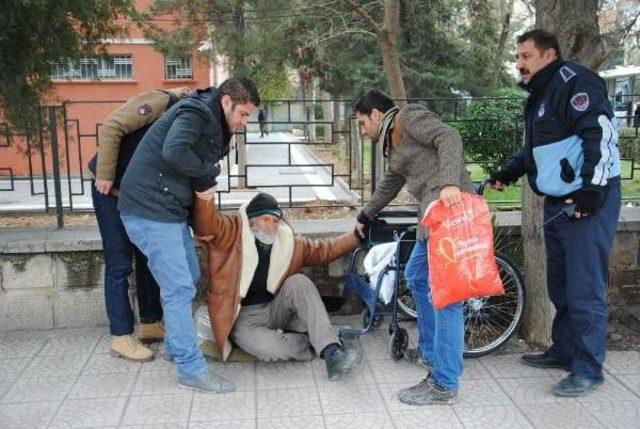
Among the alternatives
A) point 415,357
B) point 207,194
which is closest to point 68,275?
point 207,194

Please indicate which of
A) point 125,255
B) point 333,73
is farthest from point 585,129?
point 333,73

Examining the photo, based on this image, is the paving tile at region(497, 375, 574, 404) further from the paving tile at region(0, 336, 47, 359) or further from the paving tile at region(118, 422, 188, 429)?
the paving tile at region(0, 336, 47, 359)

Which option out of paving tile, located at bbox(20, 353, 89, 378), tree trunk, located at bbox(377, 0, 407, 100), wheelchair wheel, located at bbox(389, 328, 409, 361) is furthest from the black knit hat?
tree trunk, located at bbox(377, 0, 407, 100)

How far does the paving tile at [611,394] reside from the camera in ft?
11.1

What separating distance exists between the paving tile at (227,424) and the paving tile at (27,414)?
771 mm

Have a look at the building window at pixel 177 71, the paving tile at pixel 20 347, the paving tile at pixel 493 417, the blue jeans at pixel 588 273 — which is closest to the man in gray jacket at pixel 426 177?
the paving tile at pixel 493 417

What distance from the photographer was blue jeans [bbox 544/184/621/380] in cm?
328

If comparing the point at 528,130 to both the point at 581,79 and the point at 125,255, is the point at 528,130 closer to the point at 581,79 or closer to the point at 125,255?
the point at 581,79

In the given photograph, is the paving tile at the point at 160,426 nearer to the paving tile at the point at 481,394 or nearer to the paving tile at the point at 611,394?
the paving tile at the point at 481,394

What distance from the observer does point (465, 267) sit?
314 centimetres

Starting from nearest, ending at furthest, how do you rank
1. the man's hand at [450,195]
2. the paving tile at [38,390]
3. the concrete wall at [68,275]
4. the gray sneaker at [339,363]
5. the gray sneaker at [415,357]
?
the man's hand at [450,195] < the paving tile at [38,390] < the gray sneaker at [339,363] < the gray sneaker at [415,357] < the concrete wall at [68,275]

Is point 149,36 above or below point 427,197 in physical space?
above

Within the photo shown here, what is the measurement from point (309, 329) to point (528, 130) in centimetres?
168

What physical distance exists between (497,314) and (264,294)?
5.06ft
